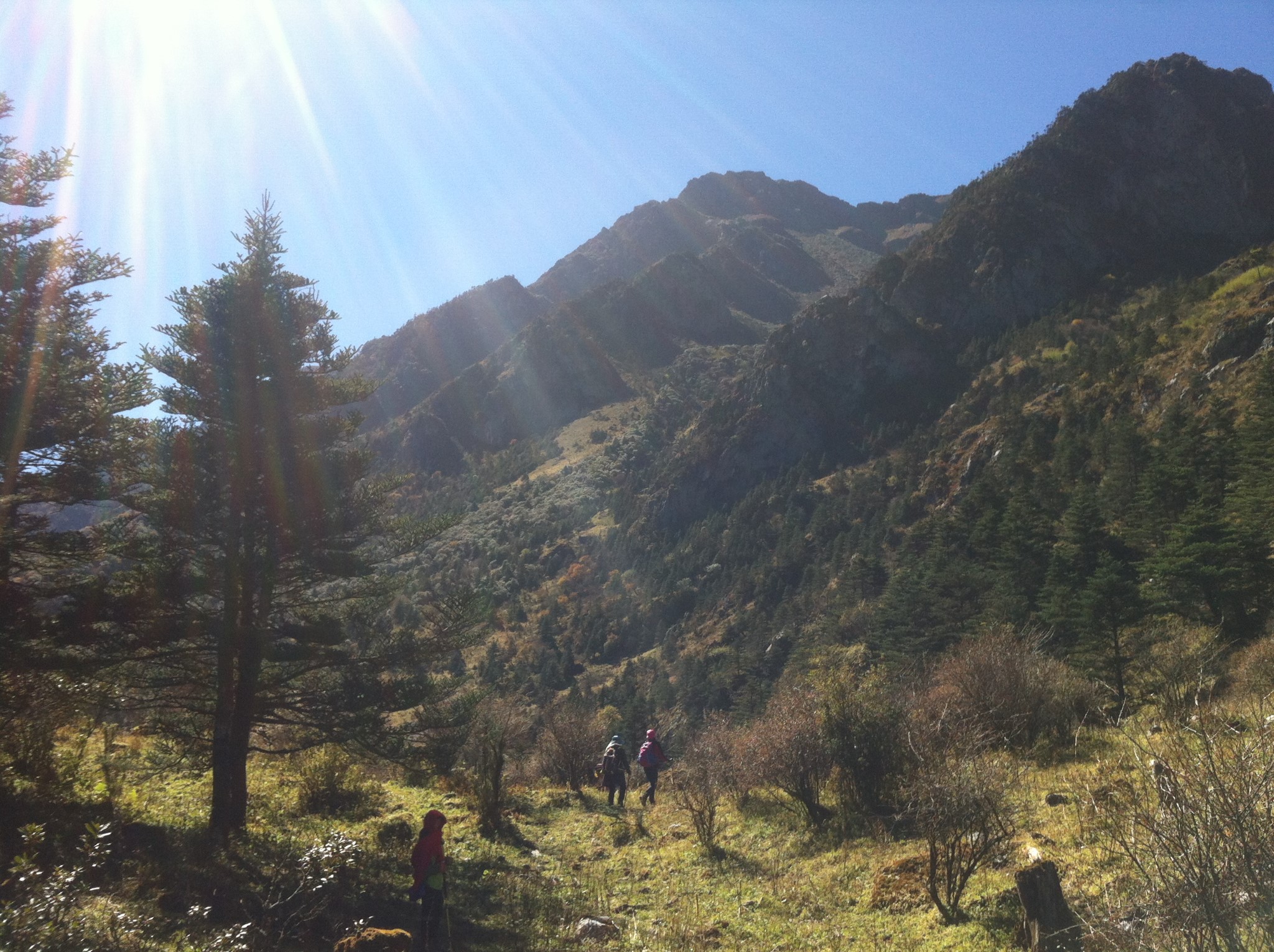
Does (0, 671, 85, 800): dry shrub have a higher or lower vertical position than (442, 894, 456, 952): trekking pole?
higher

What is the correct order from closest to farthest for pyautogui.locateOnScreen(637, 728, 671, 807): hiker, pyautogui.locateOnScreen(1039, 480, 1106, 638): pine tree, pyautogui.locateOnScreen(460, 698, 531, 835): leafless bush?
pyautogui.locateOnScreen(460, 698, 531, 835): leafless bush < pyautogui.locateOnScreen(637, 728, 671, 807): hiker < pyautogui.locateOnScreen(1039, 480, 1106, 638): pine tree

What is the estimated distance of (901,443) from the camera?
326 feet

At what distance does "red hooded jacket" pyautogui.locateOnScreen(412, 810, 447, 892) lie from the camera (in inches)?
299

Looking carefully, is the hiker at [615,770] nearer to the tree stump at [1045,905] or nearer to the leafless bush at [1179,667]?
the leafless bush at [1179,667]

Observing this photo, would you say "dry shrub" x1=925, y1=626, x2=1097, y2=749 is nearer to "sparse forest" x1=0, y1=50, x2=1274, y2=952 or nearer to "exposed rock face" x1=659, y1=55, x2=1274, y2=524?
"sparse forest" x1=0, y1=50, x2=1274, y2=952

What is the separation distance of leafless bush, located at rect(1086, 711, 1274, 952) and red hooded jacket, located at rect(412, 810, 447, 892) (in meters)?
6.33

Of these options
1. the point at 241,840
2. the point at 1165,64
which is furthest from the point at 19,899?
the point at 1165,64

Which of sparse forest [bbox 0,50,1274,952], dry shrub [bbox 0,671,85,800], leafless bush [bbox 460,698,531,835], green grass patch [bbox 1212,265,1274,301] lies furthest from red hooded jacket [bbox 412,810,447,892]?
green grass patch [bbox 1212,265,1274,301]

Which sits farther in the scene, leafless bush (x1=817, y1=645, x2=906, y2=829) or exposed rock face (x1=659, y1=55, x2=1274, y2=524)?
exposed rock face (x1=659, y1=55, x2=1274, y2=524)

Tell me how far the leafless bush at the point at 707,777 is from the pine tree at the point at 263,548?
4605 mm

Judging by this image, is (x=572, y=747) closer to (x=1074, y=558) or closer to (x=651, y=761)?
(x=651, y=761)

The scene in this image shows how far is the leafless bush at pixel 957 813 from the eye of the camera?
661cm

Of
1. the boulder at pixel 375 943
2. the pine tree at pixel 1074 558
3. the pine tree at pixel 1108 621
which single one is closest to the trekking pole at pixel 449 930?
the boulder at pixel 375 943

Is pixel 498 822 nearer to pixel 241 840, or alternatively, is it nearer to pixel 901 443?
pixel 241 840
